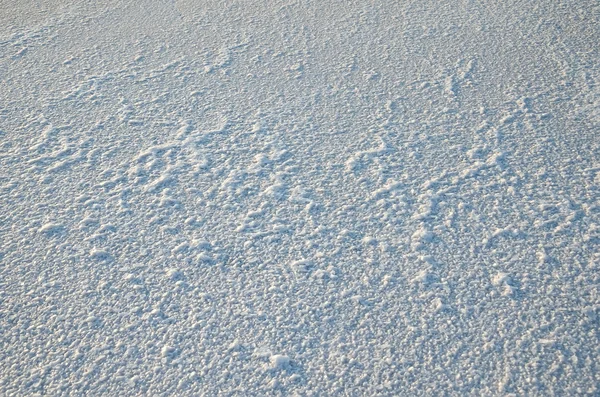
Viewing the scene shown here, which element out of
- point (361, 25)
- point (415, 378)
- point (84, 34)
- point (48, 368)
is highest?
point (84, 34)

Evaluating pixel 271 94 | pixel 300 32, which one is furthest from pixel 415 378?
pixel 300 32

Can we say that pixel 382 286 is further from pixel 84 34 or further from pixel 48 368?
pixel 84 34

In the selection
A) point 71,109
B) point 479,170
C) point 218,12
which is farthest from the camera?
point 218,12

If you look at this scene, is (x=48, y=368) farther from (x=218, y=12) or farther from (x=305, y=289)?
(x=218, y=12)

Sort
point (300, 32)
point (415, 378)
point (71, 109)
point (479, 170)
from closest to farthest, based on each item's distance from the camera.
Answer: point (415, 378), point (479, 170), point (71, 109), point (300, 32)

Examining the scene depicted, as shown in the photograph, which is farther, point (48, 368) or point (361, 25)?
point (361, 25)

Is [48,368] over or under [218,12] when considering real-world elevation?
under

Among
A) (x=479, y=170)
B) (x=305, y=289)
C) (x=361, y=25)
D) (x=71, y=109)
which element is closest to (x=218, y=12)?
(x=361, y=25)
